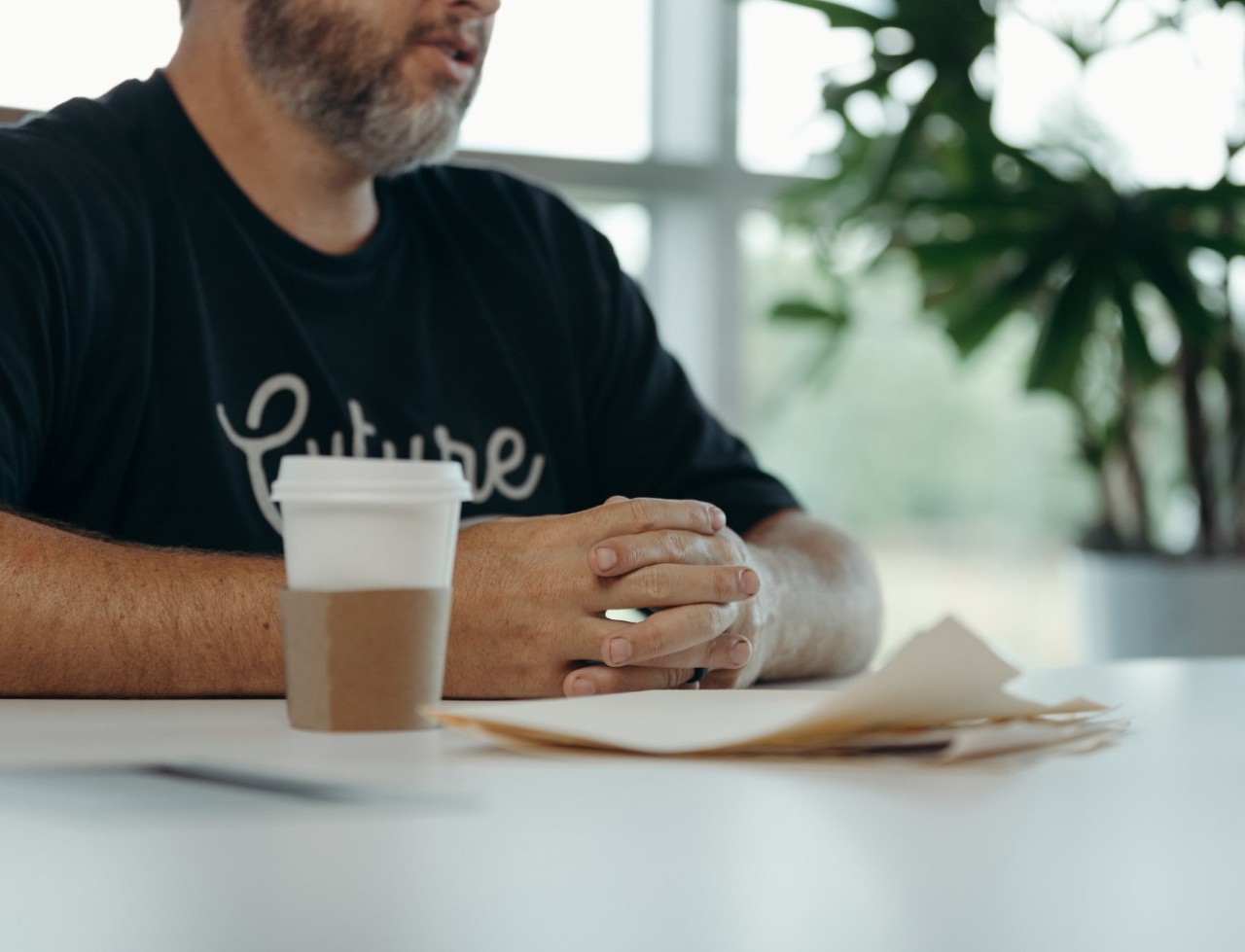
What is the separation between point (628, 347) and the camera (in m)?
1.59

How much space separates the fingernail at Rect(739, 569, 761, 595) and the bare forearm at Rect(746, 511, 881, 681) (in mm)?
100

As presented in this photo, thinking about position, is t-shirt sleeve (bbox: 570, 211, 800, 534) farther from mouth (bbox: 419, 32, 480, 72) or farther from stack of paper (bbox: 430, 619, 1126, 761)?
stack of paper (bbox: 430, 619, 1126, 761)

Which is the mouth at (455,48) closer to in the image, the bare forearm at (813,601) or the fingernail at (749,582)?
the bare forearm at (813,601)

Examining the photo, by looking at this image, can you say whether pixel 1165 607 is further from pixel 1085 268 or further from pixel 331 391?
pixel 331 391

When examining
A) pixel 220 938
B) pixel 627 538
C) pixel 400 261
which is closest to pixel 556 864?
pixel 220 938

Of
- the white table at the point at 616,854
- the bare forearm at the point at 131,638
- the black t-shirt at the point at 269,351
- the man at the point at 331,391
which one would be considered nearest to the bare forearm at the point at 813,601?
the man at the point at 331,391

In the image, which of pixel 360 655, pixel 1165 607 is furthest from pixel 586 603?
pixel 1165 607

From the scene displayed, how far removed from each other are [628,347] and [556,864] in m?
1.24

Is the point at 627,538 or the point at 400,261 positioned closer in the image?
the point at 627,538

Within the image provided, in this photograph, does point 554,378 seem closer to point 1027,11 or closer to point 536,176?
point 536,176

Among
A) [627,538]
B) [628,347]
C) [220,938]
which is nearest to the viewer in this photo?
[220,938]

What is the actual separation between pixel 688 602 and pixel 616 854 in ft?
1.46

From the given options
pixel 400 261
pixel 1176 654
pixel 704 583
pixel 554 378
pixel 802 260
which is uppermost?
pixel 802 260

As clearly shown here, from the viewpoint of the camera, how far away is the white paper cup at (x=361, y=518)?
0.61 meters
